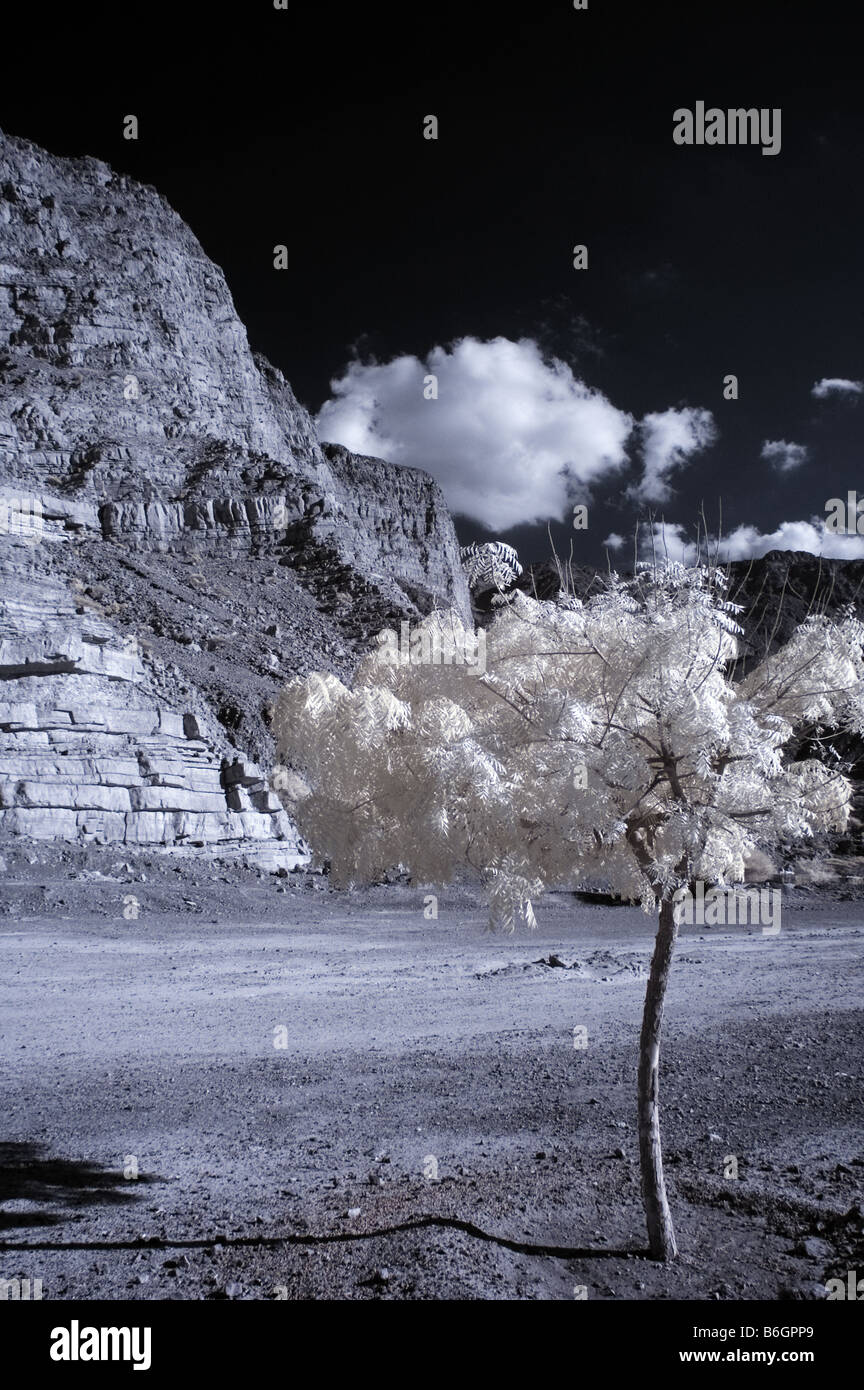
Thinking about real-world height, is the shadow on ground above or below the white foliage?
below

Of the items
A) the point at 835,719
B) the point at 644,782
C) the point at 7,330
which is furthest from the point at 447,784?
the point at 7,330

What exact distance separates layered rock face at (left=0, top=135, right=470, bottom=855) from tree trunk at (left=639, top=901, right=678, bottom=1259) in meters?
3.63

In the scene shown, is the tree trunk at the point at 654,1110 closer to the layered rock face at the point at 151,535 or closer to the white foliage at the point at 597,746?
the white foliage at the point at 597,746

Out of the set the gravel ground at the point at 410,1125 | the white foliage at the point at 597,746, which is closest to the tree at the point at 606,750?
the white foliage at the point at 597,746

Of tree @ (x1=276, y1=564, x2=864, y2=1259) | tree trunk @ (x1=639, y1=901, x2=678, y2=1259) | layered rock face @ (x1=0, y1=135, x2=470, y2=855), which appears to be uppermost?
layered rock face @ (x1=0, y1=135, x2=470, y2=855)

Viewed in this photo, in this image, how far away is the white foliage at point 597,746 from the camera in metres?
5.42

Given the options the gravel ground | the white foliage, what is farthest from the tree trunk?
the white foliage

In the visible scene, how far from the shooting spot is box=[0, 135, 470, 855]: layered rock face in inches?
1232

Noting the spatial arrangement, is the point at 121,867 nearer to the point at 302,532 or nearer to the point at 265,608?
the point at 265,608

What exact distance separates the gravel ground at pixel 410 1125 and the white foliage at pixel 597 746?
2533 mm

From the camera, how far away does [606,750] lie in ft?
17.5

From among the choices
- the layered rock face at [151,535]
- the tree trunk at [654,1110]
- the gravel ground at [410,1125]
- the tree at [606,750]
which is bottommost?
the gravel ground at [410,1125]

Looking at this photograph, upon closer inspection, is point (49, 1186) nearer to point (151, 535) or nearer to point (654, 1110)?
point (654, 1110)

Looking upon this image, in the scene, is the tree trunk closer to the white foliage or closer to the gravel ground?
the gravel ground
